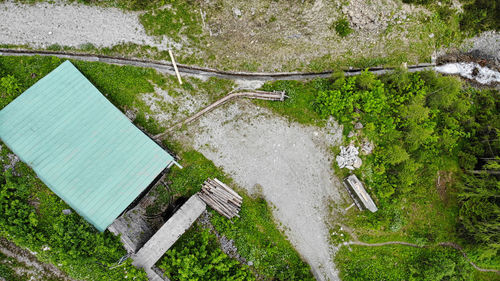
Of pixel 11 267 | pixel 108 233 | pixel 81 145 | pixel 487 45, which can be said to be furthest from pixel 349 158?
pixel 11 267

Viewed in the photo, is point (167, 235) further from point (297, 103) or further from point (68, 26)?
point (68, 26)

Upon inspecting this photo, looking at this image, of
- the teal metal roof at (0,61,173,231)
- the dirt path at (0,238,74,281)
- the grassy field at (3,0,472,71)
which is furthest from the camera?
the grassy field at (3,0,472,71)

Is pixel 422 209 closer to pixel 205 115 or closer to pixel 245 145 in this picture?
pixel 245 145

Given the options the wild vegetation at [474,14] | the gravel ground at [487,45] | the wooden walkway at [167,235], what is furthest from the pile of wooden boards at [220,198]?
the gravel ground at [487,45]

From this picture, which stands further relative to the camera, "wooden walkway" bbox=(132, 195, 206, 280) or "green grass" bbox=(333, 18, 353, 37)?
"green grass" bbox=(333, 18, 353, 37)

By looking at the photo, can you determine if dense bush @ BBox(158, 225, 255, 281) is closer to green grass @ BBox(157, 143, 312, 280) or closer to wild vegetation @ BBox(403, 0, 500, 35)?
green grass @ BBox(157, 143, 312, 280)

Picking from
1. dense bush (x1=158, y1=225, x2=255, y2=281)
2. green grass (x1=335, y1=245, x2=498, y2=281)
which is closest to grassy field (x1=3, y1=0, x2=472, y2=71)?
dense bush (x1=158, y1=225, x2=255, y2=281)

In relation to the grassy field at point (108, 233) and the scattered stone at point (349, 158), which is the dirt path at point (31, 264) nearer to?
the grassy field at point (108, 233)
